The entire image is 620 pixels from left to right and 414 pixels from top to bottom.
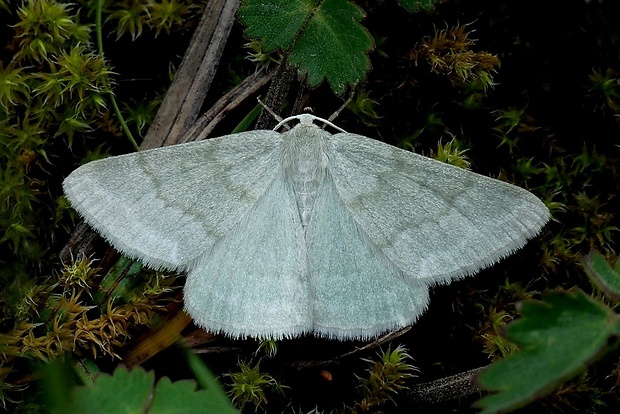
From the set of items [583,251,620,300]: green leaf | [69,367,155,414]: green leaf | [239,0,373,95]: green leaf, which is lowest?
[69,367,155,414]: green leaf

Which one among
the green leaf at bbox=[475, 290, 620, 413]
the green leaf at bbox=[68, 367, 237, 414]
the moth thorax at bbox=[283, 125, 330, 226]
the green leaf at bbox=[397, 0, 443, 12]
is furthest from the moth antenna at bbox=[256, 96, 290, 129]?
the green leaf at bbox=[475, 290, 620, 413]

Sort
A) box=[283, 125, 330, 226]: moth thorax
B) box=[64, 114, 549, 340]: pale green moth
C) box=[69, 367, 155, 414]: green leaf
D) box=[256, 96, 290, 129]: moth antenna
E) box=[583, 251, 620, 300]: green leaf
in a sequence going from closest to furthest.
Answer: box=[583, 251, 620, 300]: green leaf → box=[69, 367, 155, 414]: green leaf → box=[64, 114, 549, 340]: pale green moth → box=[283, 125, 330, 226]: moth thorax → box=[256, 96, 290, 129]: moth antenna

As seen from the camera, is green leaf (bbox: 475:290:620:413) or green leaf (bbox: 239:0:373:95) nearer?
green leaf (bbox: 475:290:620:413)

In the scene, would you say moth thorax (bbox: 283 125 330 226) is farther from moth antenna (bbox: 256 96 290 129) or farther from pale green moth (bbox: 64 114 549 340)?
moth antenna (bbox: 256 96 290 129)

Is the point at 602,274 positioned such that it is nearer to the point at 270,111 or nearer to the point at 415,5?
the point at 415,5

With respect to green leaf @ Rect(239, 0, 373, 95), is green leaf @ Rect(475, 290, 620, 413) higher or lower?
lower

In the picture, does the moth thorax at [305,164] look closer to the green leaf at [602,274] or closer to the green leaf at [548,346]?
the green leaf at [548,346]
